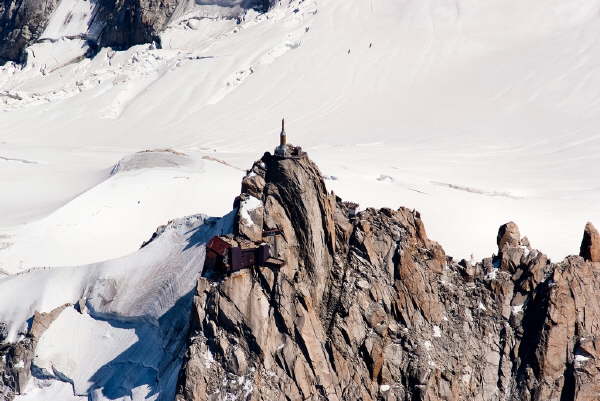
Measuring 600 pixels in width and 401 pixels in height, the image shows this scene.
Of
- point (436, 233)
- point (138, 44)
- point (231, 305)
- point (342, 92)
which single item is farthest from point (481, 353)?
point (138, 44)

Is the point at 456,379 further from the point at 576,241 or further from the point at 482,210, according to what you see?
the point at 482,210

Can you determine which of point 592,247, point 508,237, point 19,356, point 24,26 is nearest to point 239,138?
point 19,356

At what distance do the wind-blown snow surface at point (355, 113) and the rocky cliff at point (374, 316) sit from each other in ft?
51.4

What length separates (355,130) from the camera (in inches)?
3366

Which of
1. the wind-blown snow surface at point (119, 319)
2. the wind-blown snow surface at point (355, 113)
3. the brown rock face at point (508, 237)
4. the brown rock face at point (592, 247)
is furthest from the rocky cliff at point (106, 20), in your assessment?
the brown rock face at point (592, 247)

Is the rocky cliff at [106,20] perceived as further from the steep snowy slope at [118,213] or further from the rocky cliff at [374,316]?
the rocky cliff at [374,316]

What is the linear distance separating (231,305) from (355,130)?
201ft

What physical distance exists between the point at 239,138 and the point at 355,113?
16827 millimetres

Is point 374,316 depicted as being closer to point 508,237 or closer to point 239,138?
point 508,237

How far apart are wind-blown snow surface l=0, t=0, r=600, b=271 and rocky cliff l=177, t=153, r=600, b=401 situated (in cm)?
1568

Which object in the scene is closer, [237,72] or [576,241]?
[576,241]

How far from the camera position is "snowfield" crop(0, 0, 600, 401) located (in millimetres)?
35469

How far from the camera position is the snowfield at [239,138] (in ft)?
116

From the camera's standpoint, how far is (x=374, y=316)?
2873 centimetres
